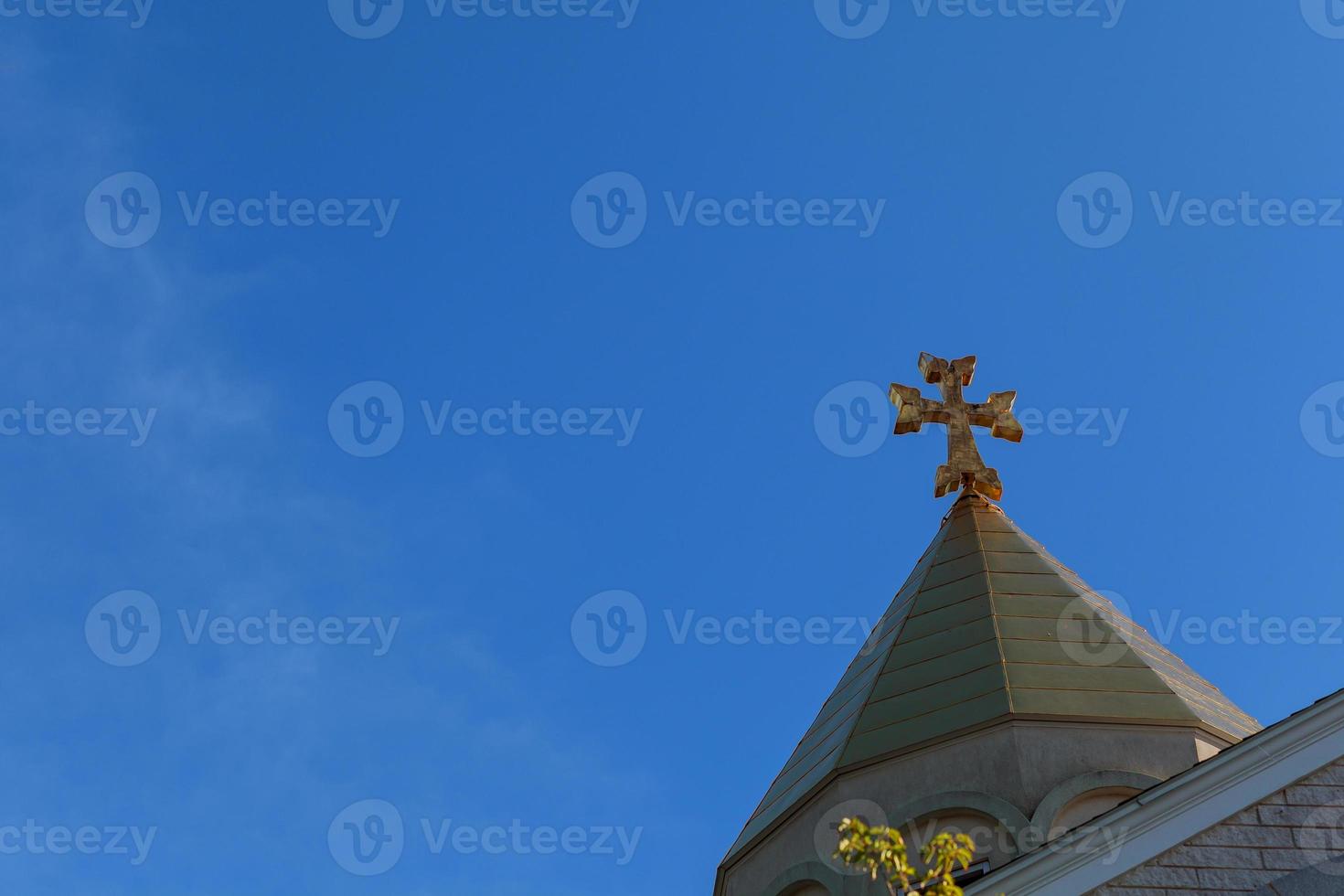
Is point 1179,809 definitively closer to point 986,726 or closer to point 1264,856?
point 1264,856

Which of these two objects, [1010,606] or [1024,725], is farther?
[1010,606]

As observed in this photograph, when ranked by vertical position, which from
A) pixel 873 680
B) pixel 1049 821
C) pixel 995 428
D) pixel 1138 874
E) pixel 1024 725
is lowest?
pixel 1138 874

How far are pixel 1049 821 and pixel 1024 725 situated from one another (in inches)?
40.1

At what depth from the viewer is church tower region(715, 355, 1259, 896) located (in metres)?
16.2

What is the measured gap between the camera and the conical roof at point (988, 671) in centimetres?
1689

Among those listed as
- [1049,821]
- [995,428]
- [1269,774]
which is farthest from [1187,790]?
[995,428]

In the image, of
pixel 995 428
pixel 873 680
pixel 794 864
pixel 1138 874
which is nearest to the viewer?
pixel 1138 874

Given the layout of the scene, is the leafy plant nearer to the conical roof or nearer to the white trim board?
the white trim board

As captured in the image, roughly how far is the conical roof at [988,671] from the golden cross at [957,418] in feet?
3.98

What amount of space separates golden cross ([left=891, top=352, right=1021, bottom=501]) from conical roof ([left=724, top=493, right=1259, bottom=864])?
1.21 metres

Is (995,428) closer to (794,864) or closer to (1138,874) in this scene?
(794,864)

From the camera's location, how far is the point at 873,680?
60.2ft
